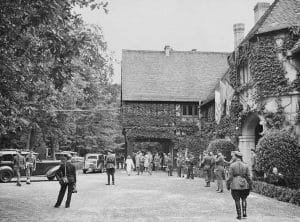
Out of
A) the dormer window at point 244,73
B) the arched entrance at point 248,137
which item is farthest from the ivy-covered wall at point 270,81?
the arched entrance at point 248,137

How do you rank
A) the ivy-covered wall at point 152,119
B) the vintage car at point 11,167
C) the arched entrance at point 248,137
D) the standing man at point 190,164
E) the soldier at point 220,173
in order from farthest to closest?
the ivy-covered wall at point 152,119 < the standing man at point 190,164 < the arched entrance at point 248,137 < the vintage car at point 11,167 < the soldier at point 220,173

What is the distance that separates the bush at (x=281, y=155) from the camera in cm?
1709

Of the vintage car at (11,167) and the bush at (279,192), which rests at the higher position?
the vintage car at (11,167)

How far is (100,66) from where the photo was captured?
39281 mm

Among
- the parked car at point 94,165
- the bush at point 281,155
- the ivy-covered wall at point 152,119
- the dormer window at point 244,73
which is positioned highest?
the dormer window at point 244,73

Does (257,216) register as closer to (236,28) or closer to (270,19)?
(270,19)

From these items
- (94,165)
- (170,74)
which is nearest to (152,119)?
(170,74)

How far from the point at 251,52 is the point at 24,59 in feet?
45.7

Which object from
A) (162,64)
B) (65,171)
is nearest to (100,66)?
(162,64)

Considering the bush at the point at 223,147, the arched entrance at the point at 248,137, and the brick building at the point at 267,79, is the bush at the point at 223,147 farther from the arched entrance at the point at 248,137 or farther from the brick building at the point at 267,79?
the arched entrance at the point at 248,137

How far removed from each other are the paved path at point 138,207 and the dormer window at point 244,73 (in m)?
8.62

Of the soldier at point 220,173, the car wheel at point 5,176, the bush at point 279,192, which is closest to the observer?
the bush at point 279,192

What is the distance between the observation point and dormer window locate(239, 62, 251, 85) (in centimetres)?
2347

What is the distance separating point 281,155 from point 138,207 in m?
7.34
